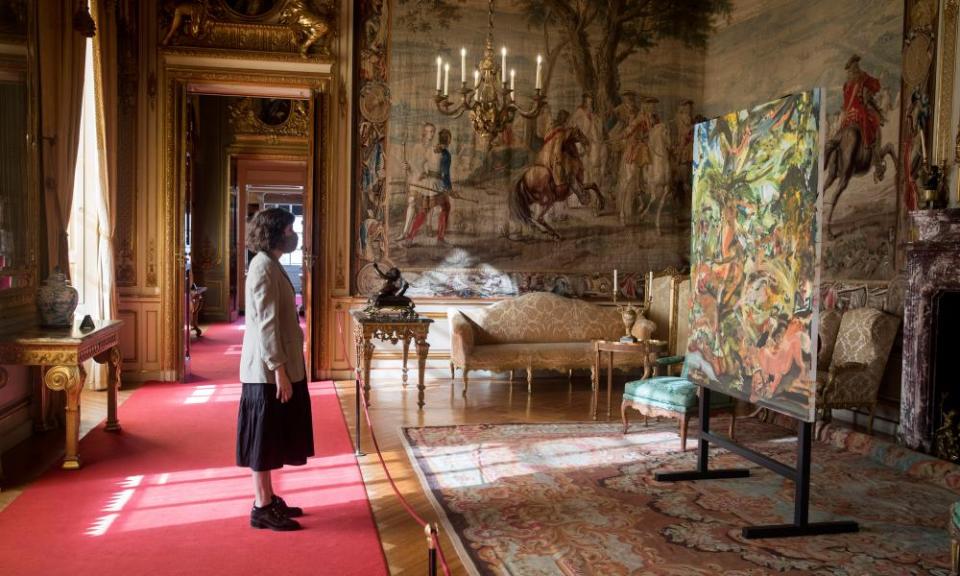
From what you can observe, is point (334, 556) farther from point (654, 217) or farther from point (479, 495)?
point (654, 217)

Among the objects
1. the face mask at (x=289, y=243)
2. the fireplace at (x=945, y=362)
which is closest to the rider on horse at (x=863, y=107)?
the fireplace at (x=945, y=362)

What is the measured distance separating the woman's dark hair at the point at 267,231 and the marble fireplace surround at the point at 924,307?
497cm

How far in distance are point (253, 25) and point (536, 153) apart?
3675mm

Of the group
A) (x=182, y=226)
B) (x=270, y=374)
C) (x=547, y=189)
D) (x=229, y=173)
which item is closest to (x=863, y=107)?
(x=547, y=189)

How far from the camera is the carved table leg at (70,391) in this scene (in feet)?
16.6

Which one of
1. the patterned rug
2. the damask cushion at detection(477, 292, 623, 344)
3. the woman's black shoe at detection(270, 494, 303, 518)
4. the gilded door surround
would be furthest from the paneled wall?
the woman's black shoe at detection(270, 494, 303, 518)

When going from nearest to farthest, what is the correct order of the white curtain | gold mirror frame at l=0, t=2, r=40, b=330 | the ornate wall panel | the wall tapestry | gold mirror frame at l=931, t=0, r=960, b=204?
gold mirror frame at l=0, t=2, r=40, b=330 → gold mirror frame at l=931, t=0, r=960, b=204 → the wall tapestry → the white curtain → the ornate wall panel

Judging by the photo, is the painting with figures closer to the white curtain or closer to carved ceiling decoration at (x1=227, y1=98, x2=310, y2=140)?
the white curtain

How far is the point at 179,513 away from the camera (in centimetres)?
438

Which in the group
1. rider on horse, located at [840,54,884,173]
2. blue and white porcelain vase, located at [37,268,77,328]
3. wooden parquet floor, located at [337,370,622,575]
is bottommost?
wooden parquet floor, located at [337,370,622,575]

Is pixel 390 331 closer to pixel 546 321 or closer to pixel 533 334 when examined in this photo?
pixel 533 334

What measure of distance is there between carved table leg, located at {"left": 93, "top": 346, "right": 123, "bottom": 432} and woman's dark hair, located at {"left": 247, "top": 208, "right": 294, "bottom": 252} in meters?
2.71

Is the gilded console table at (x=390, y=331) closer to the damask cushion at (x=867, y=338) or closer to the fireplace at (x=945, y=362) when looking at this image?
the damask cushion at (x=867, y=338)

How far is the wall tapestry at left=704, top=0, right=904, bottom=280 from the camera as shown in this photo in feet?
23.0
